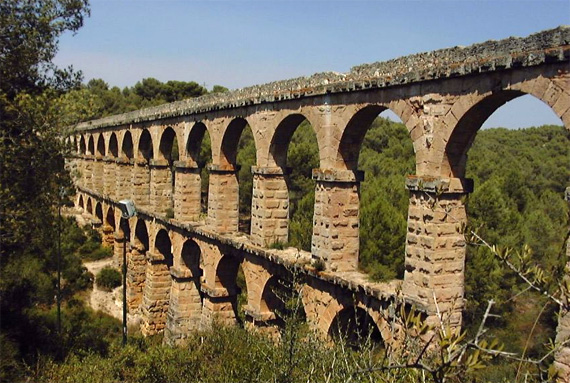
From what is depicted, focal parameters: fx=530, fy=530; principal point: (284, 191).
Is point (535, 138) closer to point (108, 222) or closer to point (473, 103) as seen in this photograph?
point (108, 222)

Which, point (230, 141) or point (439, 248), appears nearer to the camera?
point (439, 248)

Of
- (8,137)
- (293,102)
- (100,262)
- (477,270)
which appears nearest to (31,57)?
(8,137)

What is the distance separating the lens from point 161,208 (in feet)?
65.3

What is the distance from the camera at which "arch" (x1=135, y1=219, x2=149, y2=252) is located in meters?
21.5

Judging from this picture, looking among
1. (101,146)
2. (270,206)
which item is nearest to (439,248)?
(270,206)

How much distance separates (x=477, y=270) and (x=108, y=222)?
17.9 meters

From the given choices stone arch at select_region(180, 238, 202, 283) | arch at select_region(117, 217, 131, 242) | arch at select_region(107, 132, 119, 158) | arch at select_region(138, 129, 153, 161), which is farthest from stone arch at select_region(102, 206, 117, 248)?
stone arch at select_region(180, 238, 202, 283)

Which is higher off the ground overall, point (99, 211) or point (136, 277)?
point (99, 211)

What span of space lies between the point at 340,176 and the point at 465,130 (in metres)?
2.92

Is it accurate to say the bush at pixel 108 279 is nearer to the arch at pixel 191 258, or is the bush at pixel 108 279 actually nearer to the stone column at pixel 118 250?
the stone column at pixel 118 250

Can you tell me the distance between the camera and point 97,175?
29.6 metres

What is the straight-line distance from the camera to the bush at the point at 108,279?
930 inches

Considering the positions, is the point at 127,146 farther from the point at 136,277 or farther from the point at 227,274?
the point at 227,274

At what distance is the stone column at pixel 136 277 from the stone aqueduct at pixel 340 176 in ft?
12.3
